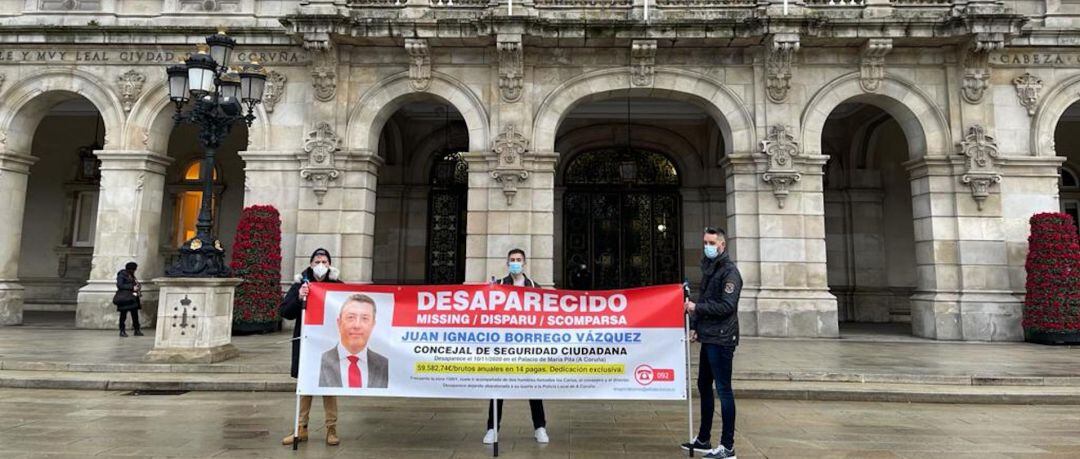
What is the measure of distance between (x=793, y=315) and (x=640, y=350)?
9.10 metres

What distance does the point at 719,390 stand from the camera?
17.5 feet

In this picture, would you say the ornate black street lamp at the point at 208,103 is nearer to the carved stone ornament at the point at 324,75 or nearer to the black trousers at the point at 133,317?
the carved stone ornament at the point at 324,75

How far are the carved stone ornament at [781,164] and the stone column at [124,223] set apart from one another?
15.5 meters

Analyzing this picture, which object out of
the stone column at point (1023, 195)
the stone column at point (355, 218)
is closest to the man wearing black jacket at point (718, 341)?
the stone column at point (355, 218)

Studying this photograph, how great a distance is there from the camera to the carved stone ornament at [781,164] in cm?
1371

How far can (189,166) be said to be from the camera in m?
20.4

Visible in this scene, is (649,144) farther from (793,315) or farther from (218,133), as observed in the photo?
(218,133)

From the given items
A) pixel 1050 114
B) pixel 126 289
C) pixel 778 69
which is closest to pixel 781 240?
pixel 778 69

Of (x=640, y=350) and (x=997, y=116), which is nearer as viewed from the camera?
(x=640, y=350)

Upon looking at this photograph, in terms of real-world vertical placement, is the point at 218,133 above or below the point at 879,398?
above

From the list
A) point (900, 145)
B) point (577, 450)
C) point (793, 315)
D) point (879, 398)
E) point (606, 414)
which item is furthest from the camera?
point (900, 145)

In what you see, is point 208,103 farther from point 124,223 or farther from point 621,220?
point 621,220

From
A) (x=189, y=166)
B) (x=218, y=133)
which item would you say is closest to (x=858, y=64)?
(x=218, y=133)

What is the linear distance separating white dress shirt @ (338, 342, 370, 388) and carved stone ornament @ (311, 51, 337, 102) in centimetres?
1048
